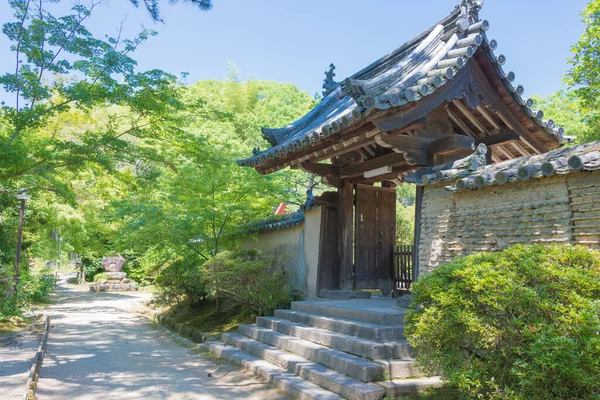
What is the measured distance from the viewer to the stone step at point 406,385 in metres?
4.72

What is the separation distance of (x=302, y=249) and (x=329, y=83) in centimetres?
449

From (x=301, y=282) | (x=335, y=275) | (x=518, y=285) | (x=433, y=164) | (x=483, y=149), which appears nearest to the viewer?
(x=518, y=285)

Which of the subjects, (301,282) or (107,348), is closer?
(107,348)

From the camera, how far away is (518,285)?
3.54 meters

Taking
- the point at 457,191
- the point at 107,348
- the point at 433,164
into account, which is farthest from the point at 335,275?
the point at 107,348

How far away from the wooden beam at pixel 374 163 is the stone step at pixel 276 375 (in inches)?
164

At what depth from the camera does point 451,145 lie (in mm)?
6734

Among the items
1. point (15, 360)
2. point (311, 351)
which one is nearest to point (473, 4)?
point (311, 351)

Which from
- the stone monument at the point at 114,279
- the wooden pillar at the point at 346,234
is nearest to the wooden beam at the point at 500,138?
the wooden pillar at the point at 346,234

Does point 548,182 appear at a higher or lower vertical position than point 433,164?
lower

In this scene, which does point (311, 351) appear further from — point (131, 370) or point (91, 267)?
point (91, 267)

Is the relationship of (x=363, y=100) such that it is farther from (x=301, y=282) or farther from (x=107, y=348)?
(x=107, y=348)

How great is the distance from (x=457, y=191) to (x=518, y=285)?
2508mm

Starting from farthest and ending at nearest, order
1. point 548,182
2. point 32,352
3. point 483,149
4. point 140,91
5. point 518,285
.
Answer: point 140,91, point 32,352, point 483,149, point 548,182, point 518,285
